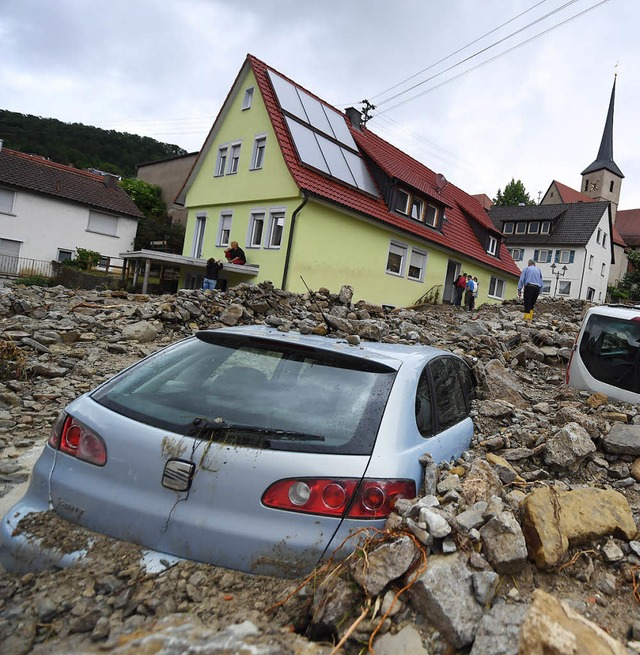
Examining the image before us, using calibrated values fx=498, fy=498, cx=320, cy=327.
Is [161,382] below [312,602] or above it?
above

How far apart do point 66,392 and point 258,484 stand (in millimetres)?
5210

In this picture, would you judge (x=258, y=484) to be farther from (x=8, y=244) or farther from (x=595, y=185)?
(x=595, y=185)

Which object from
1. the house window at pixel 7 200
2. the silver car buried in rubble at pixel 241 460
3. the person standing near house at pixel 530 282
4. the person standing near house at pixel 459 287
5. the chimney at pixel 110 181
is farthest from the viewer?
the chimney at pixel 110 181

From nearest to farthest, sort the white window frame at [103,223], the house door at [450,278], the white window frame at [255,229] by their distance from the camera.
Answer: the white window frame at [255,229] → the house door at [450,278] → the white window frame at [103,223]

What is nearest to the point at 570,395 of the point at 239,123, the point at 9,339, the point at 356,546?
the point at 356,546

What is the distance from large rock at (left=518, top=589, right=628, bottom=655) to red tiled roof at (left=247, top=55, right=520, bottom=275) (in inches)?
659

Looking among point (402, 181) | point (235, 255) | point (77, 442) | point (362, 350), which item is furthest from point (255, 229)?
point (77, 442)

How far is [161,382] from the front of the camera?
2.87 metres

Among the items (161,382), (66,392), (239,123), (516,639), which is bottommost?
(66,392)

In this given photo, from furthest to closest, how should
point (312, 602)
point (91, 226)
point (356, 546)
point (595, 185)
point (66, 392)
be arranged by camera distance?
point (595, 185), point (91, 226), point (66, 392), point (356, 546), point (312, 602)

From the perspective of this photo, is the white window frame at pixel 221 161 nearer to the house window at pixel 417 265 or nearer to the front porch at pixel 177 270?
the front porch at pixel 177 270

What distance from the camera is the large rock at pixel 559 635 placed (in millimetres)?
1699

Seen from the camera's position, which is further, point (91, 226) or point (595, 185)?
point (595, 185)

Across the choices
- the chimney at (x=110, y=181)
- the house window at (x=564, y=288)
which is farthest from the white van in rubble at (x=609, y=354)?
the house window at (x=564, y=288)
